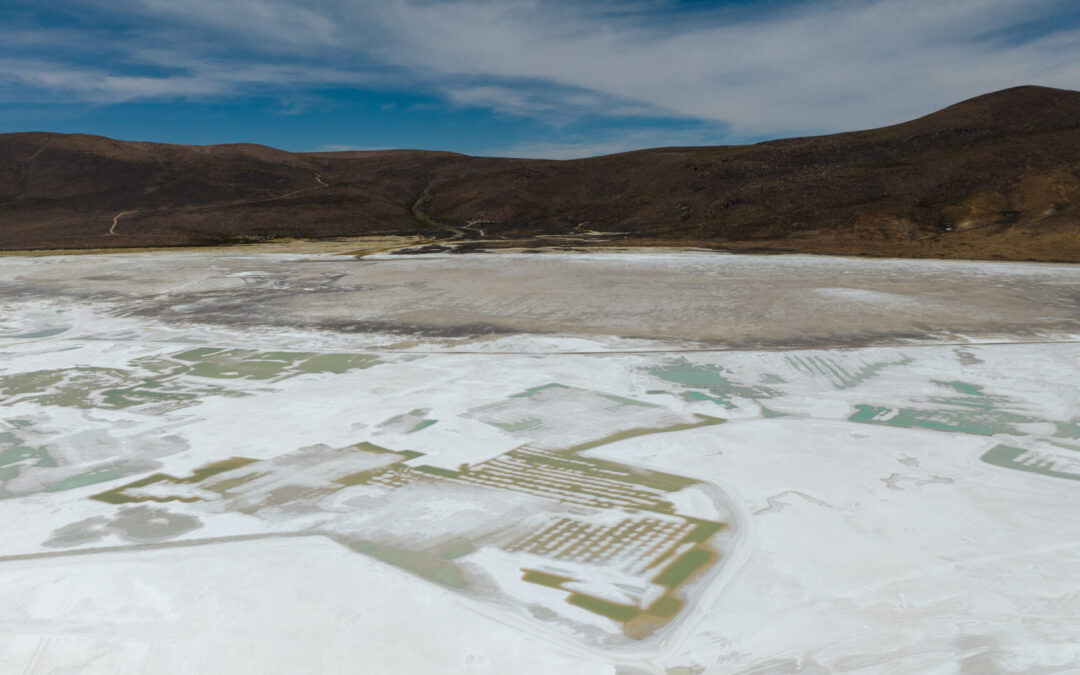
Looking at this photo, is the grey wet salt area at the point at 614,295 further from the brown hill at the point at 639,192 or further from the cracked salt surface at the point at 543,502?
the brown hill at the point at 639,192

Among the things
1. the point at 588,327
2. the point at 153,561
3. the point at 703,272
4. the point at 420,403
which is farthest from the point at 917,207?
the point at 153,561

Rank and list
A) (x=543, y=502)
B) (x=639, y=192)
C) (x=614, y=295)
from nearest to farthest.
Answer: (x=543, y=502)
(x=614, y=295)
(x=639, y=192)

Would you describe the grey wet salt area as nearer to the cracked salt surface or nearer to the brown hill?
the cracked salt surface

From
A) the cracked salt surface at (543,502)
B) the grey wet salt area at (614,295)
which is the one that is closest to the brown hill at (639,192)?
the grey wet salt area at (614,295)

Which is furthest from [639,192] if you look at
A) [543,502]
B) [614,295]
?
[543,502]

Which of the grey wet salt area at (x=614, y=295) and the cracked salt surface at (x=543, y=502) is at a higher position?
the grey wet salt area at (x=614, y=295)

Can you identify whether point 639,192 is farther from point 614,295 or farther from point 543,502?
point 543,502
